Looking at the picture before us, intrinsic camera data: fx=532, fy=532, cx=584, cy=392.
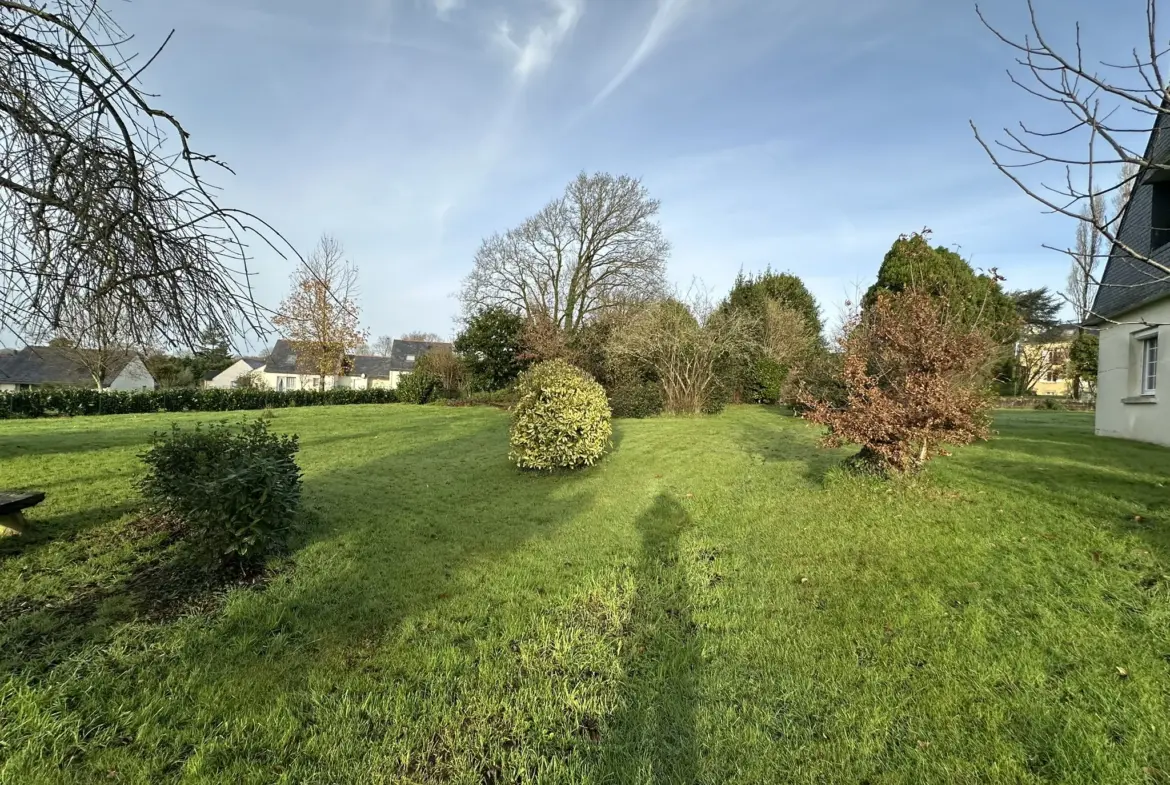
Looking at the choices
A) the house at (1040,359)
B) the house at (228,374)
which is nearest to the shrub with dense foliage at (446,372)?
the house at (1040,359)

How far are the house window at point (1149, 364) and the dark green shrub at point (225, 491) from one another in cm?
1384

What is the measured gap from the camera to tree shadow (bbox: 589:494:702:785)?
2.46 meters

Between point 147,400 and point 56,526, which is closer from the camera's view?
point 56,526

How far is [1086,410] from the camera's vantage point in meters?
21.9

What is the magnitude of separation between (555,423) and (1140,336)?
10952 millimetres

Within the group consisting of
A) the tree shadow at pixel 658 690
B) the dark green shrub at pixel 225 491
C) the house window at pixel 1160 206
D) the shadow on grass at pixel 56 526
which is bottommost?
the tree shadow at pixel 658 690

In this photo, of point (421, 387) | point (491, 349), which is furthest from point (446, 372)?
point (491, 349)

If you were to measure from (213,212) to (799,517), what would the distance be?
19.3 feet

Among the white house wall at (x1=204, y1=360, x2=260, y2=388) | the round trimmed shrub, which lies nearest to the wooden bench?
the round trimmed shrub

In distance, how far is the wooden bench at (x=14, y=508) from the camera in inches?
174

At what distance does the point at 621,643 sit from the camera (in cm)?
356

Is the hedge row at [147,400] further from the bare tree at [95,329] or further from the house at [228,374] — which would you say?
the house at [228,374]

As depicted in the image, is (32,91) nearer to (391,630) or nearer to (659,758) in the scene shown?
(391,630)

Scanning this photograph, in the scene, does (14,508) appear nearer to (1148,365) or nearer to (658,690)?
(658,690)
